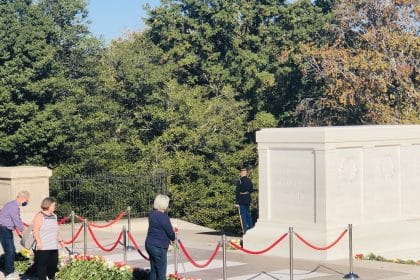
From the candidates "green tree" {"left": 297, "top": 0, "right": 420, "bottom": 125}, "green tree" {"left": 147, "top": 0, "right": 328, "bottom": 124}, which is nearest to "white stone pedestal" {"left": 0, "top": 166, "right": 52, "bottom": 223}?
"green tree" {"left": 297, "top": 0, "right": 420, "bottom": 125}

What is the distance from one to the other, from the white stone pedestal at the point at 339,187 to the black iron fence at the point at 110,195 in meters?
10.2

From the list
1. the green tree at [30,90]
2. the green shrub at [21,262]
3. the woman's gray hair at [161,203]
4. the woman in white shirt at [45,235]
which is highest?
the green tree at [30,90]

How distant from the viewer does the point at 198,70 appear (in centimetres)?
4912

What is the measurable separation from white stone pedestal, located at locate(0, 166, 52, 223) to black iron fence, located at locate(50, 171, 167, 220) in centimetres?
563

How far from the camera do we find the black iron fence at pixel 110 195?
2936 cm

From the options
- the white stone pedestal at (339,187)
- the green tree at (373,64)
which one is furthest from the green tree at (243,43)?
the white stone pedestal at (339,187)

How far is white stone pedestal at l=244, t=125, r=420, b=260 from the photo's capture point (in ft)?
60.7

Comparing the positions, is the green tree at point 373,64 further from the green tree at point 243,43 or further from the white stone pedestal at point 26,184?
the white stone pedestal at point 26,184

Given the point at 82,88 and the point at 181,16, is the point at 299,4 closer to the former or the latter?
the point at 181,16

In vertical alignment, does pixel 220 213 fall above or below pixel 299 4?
below

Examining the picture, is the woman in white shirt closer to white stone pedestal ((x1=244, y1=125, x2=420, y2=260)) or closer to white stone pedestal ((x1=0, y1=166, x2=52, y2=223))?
white stone pedestal ((x1=244, y1=125, x2=420, y2=260))

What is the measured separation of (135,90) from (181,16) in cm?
1090

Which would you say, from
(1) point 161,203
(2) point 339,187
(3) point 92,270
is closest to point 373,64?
(2) point 339,187

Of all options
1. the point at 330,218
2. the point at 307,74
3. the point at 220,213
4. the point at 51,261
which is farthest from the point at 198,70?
the point at 51,261
